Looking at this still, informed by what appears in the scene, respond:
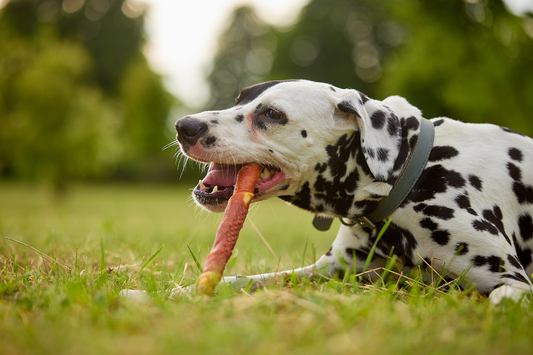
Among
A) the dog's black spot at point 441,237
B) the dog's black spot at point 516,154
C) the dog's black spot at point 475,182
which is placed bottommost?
the dog's black spot at point 441,237

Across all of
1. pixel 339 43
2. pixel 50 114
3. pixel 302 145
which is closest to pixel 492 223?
pixel 302 145

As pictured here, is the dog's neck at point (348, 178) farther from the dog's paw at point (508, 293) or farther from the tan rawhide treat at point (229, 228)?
the dog's paw at point (508, 293)

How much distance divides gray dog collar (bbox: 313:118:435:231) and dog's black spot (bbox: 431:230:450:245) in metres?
0.29

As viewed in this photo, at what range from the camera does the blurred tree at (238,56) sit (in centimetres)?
4297

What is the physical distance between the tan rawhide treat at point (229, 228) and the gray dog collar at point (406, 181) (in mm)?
814

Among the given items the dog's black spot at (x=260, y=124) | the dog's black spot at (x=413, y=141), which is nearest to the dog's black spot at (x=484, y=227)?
the dog's black spot at (x=413, y=141)

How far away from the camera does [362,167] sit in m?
2.80

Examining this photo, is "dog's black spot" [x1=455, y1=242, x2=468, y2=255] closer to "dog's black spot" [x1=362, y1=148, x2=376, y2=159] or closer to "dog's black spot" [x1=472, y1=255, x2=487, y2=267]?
"dog's black spot" [x1=472, y1=255, x2=487, y2=267]

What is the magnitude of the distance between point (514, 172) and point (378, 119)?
1.02 meters

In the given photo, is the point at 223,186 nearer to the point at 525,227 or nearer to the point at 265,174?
the point at 265,174

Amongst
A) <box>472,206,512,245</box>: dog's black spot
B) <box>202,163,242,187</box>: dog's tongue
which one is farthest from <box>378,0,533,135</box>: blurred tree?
<box>202,163,242,187</box>: dog's tongue

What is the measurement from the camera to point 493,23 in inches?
343

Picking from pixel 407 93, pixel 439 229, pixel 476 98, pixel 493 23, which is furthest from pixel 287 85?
pixel 407 93

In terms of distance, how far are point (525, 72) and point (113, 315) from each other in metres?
10.0
